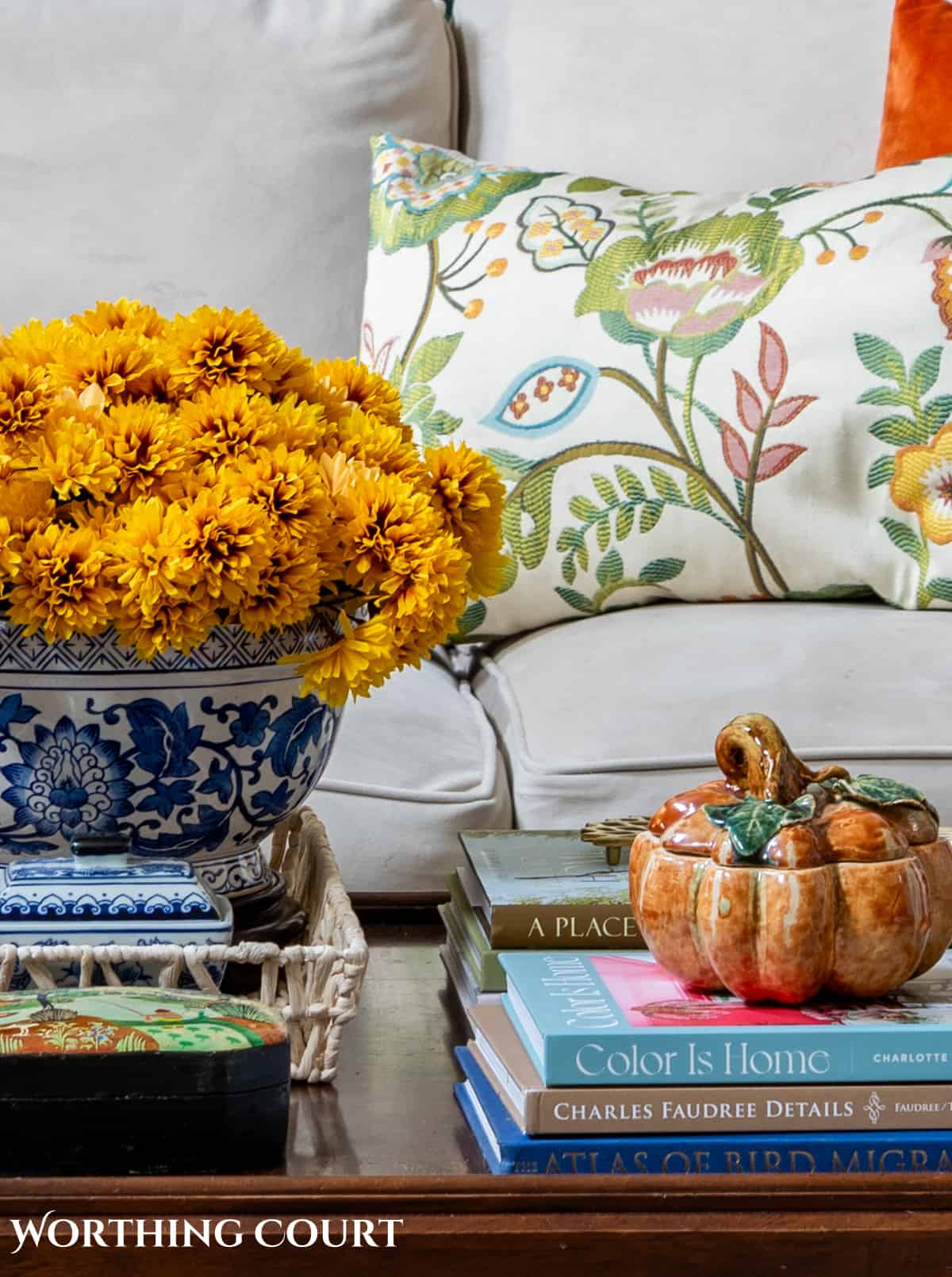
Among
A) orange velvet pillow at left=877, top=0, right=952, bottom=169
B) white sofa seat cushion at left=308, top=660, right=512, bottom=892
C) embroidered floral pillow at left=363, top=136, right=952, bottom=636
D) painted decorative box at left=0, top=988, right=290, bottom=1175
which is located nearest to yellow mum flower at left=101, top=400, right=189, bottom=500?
painted decorative box at left=0, top=988, right=290, bottom=1175

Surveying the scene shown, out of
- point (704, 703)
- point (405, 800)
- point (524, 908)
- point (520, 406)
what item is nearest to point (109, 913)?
point (524, 908)

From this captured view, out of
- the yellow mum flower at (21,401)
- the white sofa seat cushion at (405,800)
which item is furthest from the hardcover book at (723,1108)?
the white sofa seat cushion at (405,800)

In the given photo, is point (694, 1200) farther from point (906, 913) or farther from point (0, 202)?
point (0, 202)

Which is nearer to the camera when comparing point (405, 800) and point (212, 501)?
point (212, 501)

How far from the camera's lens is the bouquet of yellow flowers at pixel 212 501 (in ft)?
2.04

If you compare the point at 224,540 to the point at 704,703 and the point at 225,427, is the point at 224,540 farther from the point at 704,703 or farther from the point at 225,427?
the point at 704,703

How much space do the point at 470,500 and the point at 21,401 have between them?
8.2 inches

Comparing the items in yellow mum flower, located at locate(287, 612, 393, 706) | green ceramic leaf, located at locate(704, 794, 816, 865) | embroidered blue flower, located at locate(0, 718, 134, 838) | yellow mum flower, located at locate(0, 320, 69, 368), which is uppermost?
yellow mum flower, located at locate(0, 320, 69, 368)

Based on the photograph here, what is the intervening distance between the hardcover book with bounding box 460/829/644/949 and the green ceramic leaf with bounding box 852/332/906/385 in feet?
2.03

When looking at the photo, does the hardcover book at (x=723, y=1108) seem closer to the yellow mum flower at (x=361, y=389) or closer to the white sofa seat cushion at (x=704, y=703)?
the yellow mum flower at (x=361, y=389)

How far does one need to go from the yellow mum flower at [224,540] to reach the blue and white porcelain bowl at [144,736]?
0.18ft

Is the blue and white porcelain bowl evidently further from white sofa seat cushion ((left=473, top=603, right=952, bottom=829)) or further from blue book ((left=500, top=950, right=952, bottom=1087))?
white sofa seat cushion ((left=473, top=603, right=952, bottom=829))

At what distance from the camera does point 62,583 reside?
62 cm

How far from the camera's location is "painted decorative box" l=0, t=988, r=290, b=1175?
20.6 inches
